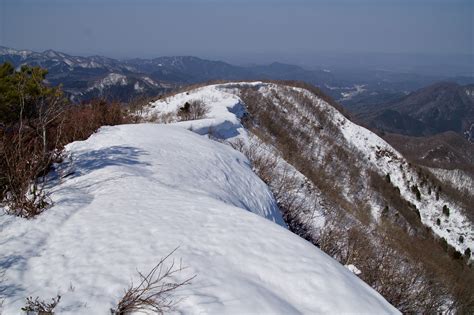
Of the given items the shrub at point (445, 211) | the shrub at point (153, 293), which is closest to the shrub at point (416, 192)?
the shrub at point (445, 211)

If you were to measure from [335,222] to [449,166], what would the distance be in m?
68.2

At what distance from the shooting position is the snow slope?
2830mm

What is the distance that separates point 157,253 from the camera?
3387 millimetres

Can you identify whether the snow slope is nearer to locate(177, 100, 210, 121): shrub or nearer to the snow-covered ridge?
locate(177, 100, 210, 121): shrub

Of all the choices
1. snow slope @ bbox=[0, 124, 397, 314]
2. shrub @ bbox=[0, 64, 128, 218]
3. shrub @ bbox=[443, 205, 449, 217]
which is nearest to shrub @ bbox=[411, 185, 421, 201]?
shrub @ bbox=[443, 205, 449, 217]

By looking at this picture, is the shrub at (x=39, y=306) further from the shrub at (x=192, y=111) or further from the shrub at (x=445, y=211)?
the shrub at (x=445, y=211)

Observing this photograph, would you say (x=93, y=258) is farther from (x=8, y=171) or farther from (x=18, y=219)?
(x=8, y=171)

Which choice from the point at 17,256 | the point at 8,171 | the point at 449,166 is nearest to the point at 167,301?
the point at 17,256

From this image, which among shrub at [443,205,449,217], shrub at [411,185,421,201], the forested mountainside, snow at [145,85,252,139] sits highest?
snow at [145,85,252,139]

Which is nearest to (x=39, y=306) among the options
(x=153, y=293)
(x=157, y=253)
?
(x=153, y=293)

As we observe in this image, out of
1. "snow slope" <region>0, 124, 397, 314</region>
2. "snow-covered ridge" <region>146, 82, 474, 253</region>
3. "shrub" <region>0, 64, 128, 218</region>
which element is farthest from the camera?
"snow-covered ridge" <region>146, 82, 474, 253</region>

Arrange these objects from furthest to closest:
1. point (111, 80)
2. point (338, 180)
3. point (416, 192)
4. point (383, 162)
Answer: point (111, 80)
point (383, 162)
point (416, 192)
point (338, 180)

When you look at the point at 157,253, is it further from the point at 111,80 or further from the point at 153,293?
the point at 111,80

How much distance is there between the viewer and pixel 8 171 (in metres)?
4.73
